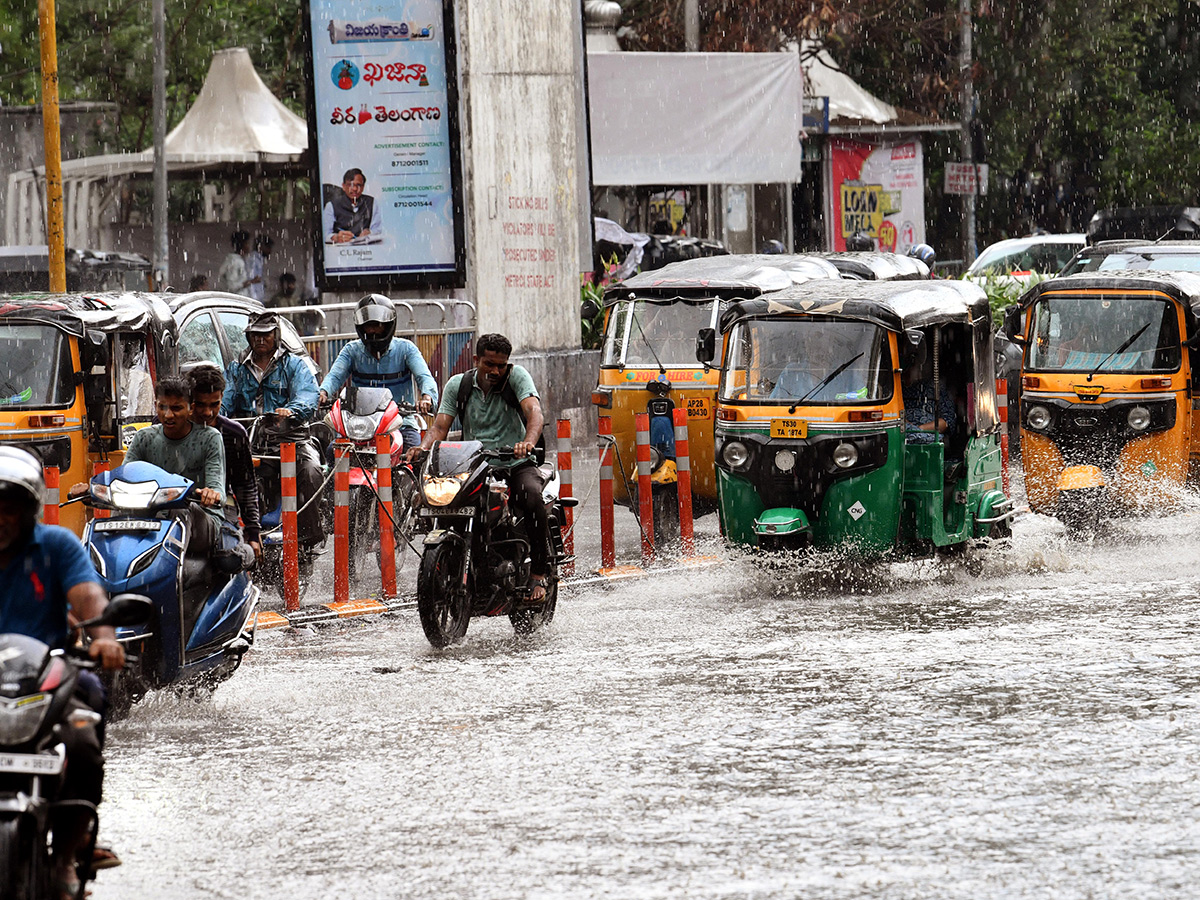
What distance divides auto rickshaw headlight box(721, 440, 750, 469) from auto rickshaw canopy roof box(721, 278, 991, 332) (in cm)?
81

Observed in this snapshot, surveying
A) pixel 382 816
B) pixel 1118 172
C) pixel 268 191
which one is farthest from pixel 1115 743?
pixel 1118 172

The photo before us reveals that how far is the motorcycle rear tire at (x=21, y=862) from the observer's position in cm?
504

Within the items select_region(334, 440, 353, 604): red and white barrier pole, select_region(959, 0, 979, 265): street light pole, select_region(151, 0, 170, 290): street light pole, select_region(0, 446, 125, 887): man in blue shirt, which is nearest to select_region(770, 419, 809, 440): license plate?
select_region(334, 440, 353, 604): red and white barrier pole

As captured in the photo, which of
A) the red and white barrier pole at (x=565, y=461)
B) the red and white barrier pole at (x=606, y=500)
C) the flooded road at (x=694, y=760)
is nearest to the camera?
the flooded road at (x=694, y=760)

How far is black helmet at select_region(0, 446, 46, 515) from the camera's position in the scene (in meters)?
Answer: 5.51

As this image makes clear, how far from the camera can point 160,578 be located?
826cm

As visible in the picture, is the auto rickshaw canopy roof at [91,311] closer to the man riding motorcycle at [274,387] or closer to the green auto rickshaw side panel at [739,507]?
the man riding motorcycle at [274,387]

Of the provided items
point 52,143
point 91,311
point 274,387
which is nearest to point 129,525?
point 91,311

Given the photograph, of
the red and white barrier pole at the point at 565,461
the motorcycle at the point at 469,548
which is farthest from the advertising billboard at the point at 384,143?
the motorcycle at the point at 469,548

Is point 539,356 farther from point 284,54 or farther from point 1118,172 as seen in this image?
point 1118,172

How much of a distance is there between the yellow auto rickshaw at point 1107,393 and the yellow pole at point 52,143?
8324 millimetres

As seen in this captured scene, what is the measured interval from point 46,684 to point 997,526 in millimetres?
9807

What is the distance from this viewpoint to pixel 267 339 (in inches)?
515

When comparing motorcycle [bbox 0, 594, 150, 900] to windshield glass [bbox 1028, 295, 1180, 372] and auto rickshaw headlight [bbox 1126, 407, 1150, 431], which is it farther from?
windshield glass [bbox 1028, 295, 1180, 372]
